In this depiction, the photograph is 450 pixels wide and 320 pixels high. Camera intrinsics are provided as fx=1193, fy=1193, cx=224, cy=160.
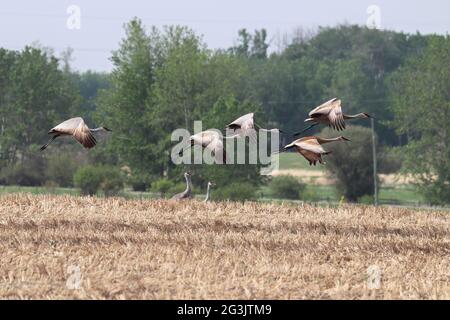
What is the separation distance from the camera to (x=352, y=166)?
2842 inches

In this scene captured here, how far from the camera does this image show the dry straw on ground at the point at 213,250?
38.4ft

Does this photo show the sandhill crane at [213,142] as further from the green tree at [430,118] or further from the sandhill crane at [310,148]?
the green tree at [430,118]

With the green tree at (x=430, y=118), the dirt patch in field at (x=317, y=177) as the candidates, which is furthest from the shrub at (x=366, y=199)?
the dirt patch in field at (x=317, y=177)

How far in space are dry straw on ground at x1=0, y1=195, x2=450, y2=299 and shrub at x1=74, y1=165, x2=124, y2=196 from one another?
46.6 metres

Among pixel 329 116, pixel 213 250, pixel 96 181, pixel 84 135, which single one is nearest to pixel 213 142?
pixel 329 116

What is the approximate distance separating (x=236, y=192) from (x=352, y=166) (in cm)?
1519

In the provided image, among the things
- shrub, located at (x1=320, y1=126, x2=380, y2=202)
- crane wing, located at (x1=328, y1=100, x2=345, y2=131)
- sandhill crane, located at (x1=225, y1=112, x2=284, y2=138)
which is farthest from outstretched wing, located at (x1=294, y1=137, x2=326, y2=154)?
shrub, located at (x1=320, y1=126, x2=380, y2=202)

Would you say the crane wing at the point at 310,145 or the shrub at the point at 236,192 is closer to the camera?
the crane wing at the point at 310,145

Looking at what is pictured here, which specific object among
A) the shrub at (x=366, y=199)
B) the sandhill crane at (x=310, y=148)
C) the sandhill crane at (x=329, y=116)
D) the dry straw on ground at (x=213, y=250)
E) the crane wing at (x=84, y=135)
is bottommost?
the shrub at (x=366, y=199)

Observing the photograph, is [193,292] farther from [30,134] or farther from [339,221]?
[30,134]

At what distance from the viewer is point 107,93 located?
8375 centimetres

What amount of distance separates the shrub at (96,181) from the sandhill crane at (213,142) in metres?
47.6
